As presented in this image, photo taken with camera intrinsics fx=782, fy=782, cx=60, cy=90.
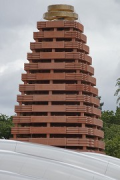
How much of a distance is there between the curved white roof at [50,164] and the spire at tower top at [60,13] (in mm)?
75183

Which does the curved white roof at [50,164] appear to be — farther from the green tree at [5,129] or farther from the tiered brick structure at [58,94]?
the green tree at [5,129]

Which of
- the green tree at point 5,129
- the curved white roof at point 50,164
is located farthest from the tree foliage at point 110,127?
the curved white roof at point 50,164

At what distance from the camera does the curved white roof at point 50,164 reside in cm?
4812

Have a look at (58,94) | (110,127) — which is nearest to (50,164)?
(58,94)

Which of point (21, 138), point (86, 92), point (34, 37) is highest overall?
point (34, 37)

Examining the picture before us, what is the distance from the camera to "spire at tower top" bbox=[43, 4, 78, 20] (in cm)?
13625

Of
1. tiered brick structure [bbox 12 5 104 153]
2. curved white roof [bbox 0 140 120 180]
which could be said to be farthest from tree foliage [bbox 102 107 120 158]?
curved white roof [bbox 0 140 120 180]

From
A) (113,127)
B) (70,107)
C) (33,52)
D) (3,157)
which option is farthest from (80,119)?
(3,157)

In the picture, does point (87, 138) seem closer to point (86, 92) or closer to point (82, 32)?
point (86, 92)

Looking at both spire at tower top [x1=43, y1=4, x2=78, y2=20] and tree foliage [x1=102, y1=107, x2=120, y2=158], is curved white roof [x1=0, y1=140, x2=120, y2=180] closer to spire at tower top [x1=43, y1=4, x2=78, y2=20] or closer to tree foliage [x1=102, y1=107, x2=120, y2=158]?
tree foliage [x1=102, y1=107, x2=120, y2=158]

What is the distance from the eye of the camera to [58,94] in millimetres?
135375

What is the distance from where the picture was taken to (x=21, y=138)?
436ft

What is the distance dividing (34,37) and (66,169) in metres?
89.9

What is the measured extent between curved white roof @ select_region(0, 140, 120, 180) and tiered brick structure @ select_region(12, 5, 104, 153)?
68.7 meters
